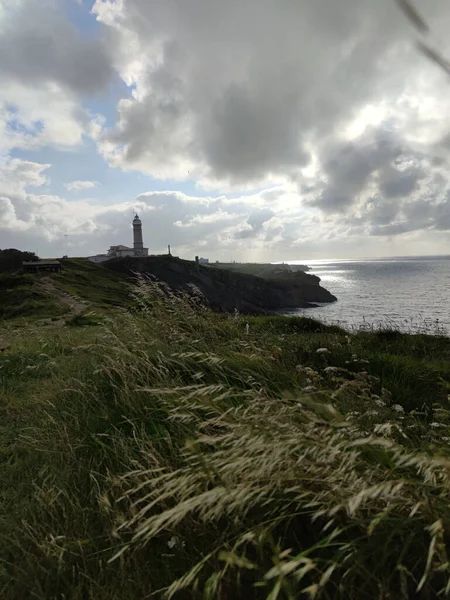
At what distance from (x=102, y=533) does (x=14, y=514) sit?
81 centimetres

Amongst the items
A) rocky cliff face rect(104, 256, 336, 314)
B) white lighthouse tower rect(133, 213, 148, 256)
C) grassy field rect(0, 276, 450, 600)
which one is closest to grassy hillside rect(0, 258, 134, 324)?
grassy field rect(0, 276, 450, 600)

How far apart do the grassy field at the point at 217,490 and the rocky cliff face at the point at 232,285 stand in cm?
9067

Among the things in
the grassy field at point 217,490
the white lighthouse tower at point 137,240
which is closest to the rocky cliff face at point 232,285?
the white lighthouse tower at point 137,240

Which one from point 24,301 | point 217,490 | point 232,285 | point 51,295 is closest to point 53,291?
point 51,295

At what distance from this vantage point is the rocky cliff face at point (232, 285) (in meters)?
104

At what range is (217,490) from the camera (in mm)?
1560

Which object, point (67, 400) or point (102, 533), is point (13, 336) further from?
point (102, 533)

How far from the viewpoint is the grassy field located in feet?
5.22

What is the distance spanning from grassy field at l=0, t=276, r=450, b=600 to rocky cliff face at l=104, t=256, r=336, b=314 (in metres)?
90.7

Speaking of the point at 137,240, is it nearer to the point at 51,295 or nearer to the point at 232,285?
the point at 232,285

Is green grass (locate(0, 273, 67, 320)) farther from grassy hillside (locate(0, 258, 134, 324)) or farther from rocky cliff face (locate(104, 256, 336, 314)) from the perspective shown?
rocky cliff face (locate(104, 256, 336, 314))

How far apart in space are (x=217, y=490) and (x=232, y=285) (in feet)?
372

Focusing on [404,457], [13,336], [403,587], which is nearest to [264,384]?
[404,457]

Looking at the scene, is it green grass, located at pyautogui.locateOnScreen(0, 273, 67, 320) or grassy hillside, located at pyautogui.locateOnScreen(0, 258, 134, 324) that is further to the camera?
green grass, located at pyautogui.locateOnScreen(0, 273, 67, 320)
